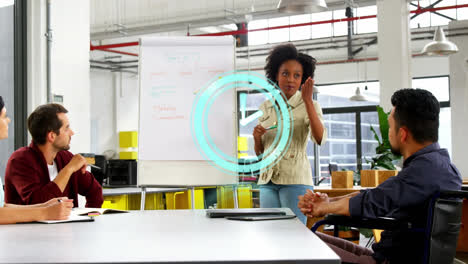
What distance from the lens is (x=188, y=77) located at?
348 cm

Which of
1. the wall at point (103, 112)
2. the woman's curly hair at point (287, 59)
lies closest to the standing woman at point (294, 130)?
the woman's curly hair at point (287, 59)

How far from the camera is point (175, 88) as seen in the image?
3.49 m

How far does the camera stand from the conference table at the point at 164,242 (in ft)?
4.41

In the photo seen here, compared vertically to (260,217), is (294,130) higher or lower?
higher

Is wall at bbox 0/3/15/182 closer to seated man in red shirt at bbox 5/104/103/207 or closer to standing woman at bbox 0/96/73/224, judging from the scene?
seated man in red shirt at bbox 5/104/103/207

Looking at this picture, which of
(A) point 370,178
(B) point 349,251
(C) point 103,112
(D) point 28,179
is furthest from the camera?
(C) point 103,112

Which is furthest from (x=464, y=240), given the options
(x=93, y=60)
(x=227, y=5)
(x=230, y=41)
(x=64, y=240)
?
(x=93, y=60)

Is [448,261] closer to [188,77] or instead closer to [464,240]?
[188,77]

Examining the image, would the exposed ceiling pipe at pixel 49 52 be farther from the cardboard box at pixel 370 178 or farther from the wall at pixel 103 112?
the wall at pixel 103 112

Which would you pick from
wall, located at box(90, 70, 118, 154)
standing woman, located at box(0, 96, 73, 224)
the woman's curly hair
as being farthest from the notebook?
wall, located at box(90, 70, 118, 154)

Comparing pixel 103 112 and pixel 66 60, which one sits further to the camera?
pixel 103 112

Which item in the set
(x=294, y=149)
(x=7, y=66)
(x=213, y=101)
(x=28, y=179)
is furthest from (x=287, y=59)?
(x=7, y=66)

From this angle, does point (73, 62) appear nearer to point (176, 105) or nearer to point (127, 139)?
point (176, 105)

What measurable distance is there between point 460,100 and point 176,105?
8.77m
